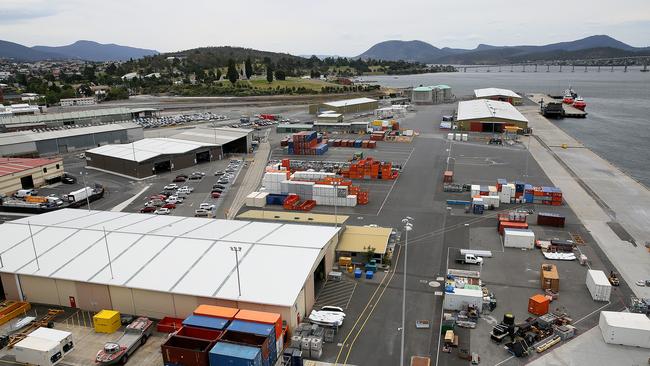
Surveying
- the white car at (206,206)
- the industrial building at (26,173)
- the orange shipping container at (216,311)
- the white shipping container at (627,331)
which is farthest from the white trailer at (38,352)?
the industrial building at (26,173)

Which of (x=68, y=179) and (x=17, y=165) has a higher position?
(x=17, y=165)

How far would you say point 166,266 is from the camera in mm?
26812

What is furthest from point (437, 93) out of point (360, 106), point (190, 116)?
point (190, 116)

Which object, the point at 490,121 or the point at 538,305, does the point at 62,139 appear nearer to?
the point at 538,305

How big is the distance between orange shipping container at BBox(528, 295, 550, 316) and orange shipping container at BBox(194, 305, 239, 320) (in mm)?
17028

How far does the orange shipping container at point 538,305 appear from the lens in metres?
25.2

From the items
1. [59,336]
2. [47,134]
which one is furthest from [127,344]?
[47,134]

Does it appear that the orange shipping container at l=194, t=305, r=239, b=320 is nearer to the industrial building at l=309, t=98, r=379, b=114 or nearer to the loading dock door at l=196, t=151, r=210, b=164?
the loading dock door at l=196, t=151, r=210, b=164

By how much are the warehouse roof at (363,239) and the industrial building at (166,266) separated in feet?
3.75

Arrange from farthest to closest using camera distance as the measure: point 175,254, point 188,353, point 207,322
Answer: point 175,254
point 207,322
point 188,353

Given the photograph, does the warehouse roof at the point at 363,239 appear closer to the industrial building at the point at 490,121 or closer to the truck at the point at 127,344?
the truck at the point at 127,344

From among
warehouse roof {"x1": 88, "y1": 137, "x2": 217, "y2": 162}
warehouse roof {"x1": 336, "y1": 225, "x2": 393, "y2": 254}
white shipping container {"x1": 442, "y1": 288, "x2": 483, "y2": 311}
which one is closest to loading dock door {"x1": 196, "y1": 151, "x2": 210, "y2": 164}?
warehouse roof {"x1": 88, "y1": 137, "x2": 217, "y2": 162}

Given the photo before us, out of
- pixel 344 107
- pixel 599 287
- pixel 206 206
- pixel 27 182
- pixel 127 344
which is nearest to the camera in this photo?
pixel 127 344

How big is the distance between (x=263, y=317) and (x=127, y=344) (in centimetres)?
723
